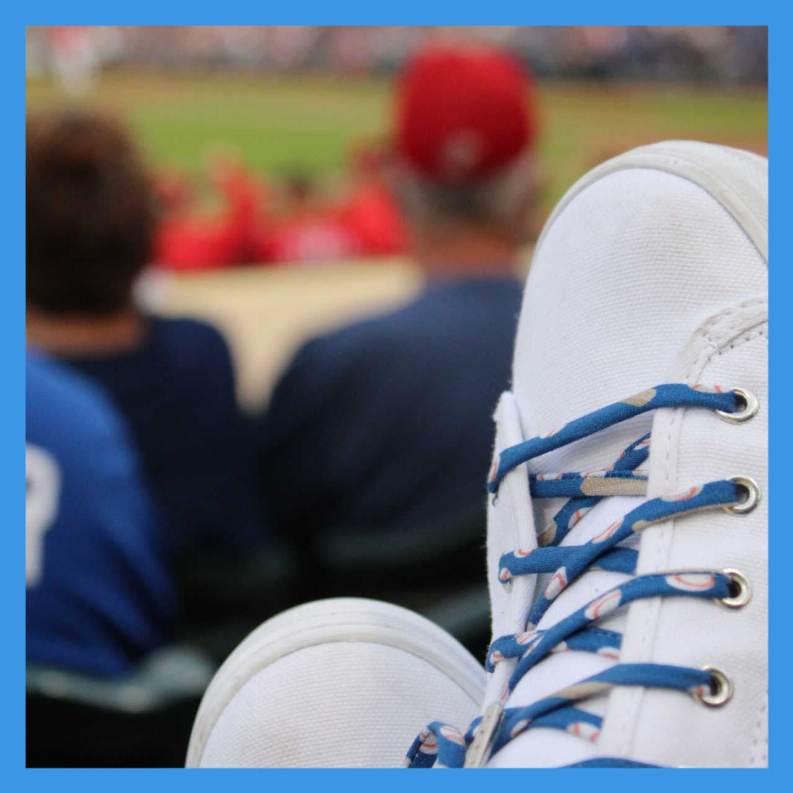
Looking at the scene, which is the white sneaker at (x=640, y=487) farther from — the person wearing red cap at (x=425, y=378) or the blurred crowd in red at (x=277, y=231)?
the blurred crowd in red at (x=277, y=231)

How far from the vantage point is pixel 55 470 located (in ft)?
3.05

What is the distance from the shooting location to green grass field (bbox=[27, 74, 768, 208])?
9.55m

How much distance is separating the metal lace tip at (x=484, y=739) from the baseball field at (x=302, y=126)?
9.29ft

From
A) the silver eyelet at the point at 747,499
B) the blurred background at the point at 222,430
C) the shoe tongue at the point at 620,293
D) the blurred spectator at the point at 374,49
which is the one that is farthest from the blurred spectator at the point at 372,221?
the silver eyelet at the point at 747,499

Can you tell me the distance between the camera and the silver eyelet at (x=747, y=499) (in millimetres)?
589

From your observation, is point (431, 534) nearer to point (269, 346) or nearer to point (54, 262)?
Result: point (54, 262)

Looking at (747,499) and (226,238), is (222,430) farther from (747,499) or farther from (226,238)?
(226,238)

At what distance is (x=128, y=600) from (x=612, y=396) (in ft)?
2.07

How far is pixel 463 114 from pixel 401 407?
0.41 metres

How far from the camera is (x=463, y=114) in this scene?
1288mm

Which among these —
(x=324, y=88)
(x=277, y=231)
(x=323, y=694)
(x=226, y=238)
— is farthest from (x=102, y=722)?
(x=324, y=88)

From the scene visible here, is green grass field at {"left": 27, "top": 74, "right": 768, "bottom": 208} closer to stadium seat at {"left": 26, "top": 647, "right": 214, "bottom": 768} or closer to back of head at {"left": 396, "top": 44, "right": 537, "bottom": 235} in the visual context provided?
back of head at {"left": 396, "top": 44, "right": 537, "bottom": 235}

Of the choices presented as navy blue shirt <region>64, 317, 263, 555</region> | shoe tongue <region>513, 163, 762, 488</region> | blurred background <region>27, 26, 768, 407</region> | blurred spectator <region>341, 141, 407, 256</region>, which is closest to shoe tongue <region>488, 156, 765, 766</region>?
shoe tongue <region>513, 163, 762, 488</region>

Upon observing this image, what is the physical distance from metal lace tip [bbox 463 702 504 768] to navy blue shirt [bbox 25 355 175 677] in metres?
0.52
